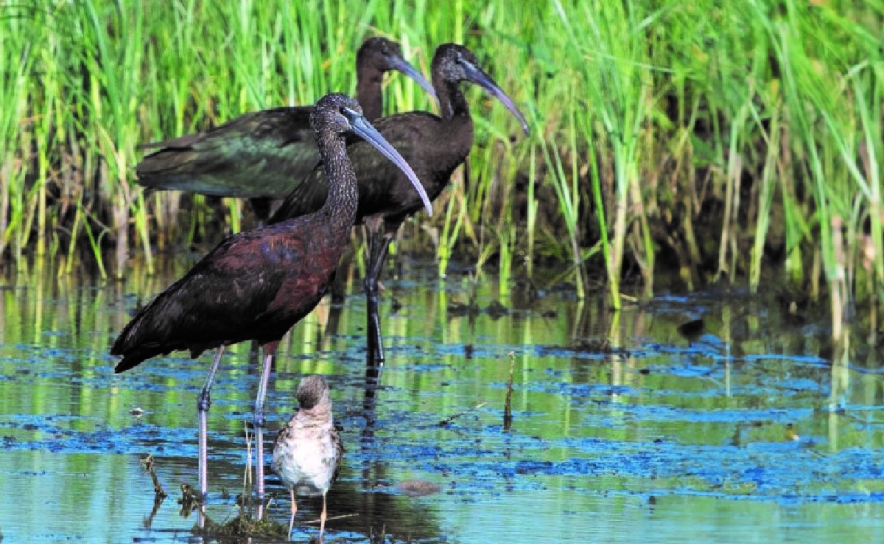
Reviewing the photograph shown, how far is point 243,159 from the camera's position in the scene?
10758 millimetres

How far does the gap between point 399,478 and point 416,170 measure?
3.70 meters

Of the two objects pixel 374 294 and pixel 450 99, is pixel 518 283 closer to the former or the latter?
pixel 450 99

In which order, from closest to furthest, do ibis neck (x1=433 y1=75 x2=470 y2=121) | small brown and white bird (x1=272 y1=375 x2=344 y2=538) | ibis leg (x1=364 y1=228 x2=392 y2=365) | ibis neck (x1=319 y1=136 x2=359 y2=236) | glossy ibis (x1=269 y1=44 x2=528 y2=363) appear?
small brown and white bird (x1=272 y1=375 x2=344 y2=538) < ibis neck (x1=319 y1=136 x2=359 y2=236) < ibis leg (x1=364 y1=228 x2=392 y2=365) < glossy ibis (x1=269 y1=44 x2=528 y2=363) < ibis neck (x1=433 y1=75 x2=470 y2=121)

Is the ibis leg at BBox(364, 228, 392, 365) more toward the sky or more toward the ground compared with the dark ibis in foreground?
more toward the ground

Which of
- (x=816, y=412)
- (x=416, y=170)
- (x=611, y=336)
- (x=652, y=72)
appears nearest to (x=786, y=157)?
(x=652, y=72)

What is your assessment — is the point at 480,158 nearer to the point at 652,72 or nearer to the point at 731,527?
the point at 652,72

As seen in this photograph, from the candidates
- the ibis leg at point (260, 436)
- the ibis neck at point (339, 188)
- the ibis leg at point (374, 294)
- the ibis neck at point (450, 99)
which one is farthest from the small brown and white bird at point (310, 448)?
the ibis neck at point (450, 99)

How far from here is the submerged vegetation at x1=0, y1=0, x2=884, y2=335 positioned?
388 inches

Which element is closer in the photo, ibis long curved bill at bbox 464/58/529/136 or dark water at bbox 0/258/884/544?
dark water at bbox 0/258/884/544

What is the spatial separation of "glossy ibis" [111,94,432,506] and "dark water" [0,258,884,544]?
42 centimetres

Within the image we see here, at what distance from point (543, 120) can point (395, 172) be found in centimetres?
157

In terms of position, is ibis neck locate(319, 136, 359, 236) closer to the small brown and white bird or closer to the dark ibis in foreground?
the small brown and white bird

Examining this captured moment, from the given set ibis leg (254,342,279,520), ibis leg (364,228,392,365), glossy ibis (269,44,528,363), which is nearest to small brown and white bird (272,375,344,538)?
ibis leg (254,342,279,520)

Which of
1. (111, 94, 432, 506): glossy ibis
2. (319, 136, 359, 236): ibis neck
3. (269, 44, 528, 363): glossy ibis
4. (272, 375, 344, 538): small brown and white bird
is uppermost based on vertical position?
(269, 44, 528, 363): glossy ibis
